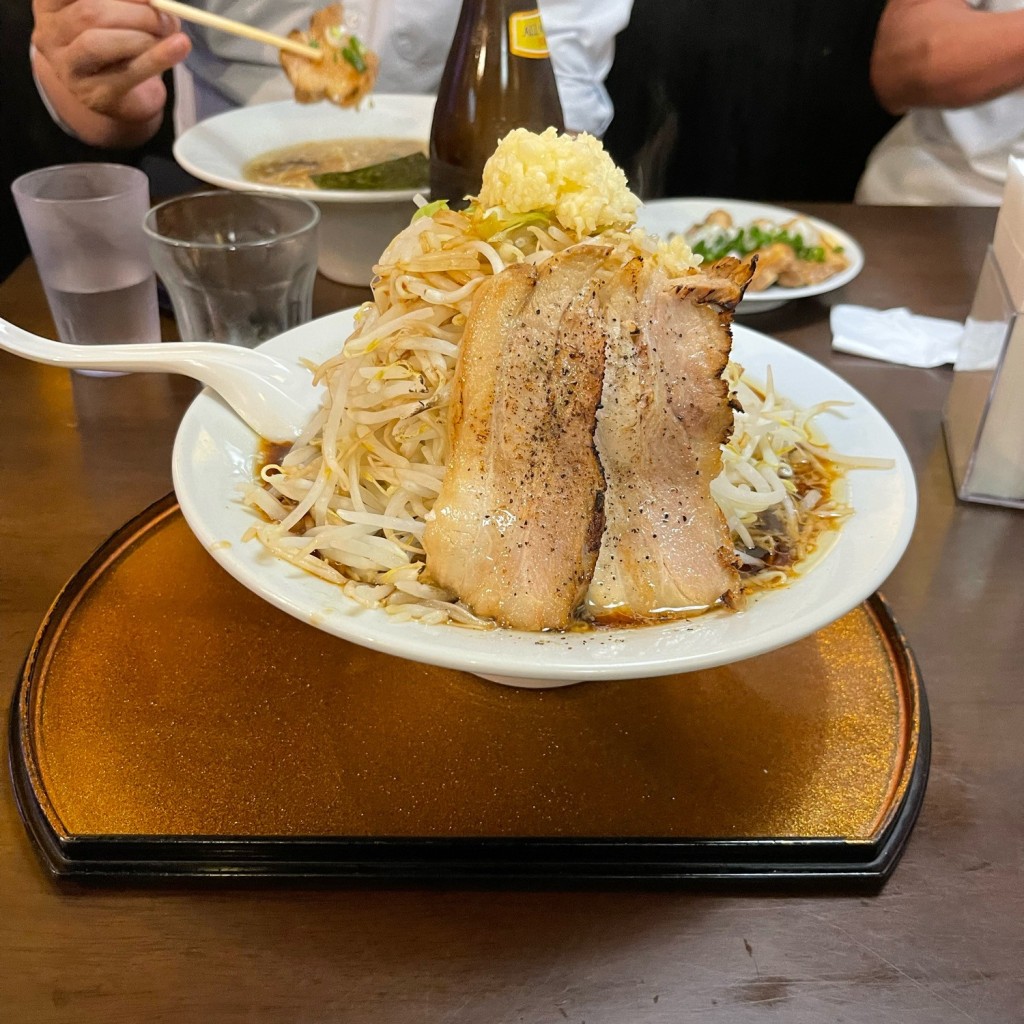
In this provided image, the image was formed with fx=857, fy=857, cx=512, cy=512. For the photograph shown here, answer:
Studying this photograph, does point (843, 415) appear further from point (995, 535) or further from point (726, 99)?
point (726, 99)

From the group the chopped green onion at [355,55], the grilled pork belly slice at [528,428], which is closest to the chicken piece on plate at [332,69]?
the chopped green onion at [355,55]

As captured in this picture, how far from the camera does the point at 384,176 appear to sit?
212 cm

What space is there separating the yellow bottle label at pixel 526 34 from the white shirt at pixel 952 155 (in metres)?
1.66

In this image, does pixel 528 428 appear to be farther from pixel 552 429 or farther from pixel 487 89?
pixel 487 89

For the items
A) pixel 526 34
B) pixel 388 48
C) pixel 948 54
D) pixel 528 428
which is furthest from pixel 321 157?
pixel 948 54

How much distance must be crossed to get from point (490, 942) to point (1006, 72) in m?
3.14

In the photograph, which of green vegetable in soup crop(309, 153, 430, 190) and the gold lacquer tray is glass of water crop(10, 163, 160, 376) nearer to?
green vegetable in soup crop(309, 153, 430, 190)

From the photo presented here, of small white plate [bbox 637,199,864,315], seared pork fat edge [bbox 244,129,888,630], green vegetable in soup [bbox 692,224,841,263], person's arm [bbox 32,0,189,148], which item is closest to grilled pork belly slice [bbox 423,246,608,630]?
seared pork fat edge [bbox 244,129,888,630]

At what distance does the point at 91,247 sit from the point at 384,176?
0.70 meters

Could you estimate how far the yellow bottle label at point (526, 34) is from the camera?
75.1 inches

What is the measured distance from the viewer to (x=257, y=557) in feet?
3.35

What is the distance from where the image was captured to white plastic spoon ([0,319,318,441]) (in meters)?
1.30

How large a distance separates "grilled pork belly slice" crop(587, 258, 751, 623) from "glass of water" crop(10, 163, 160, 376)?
131 cm

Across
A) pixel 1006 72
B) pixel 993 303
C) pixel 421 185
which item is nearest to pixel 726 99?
pixel 1006 72
